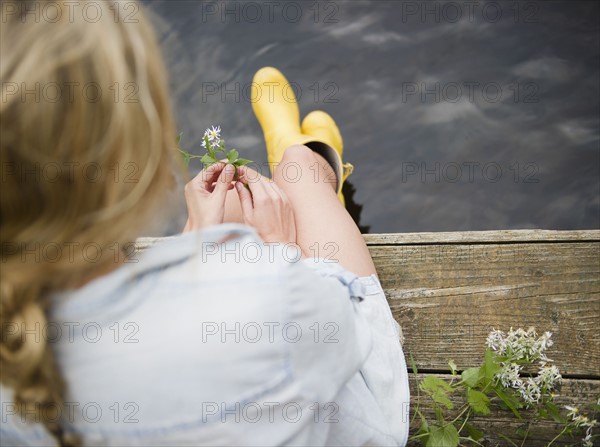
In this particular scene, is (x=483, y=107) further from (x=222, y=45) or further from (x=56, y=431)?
(x=56, y=431)

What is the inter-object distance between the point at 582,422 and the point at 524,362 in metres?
0.21

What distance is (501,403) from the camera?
5.80 ft

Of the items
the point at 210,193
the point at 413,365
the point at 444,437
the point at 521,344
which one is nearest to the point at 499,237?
the point at 521,344

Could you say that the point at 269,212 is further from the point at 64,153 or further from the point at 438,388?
the point at 64,153

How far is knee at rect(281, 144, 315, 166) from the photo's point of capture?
2.10 metres

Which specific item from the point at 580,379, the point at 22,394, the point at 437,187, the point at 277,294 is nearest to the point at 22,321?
the point at 22,394

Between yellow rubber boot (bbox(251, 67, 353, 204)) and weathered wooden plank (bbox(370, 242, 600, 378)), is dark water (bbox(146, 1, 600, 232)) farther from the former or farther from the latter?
weathered wooden plank (bbox(370, 242, 600, 378))

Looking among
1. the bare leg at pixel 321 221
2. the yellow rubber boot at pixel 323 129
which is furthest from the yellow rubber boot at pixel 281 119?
the bare leg at pixel 321 221

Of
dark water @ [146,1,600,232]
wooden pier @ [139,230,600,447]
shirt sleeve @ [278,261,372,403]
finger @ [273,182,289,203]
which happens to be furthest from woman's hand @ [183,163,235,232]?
dark water @ [146,1,600,232]

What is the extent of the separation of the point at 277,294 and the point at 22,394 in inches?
16.5

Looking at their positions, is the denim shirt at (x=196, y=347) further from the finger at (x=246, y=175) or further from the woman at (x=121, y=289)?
the finger at (x=246, y=175)

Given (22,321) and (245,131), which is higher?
(22,321)

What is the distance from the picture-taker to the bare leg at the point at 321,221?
1738 mm

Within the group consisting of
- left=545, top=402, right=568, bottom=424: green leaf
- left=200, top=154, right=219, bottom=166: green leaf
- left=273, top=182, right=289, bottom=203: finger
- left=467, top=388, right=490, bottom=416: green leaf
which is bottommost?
left=545, top=402, right=568, bottom=424: green leaf
